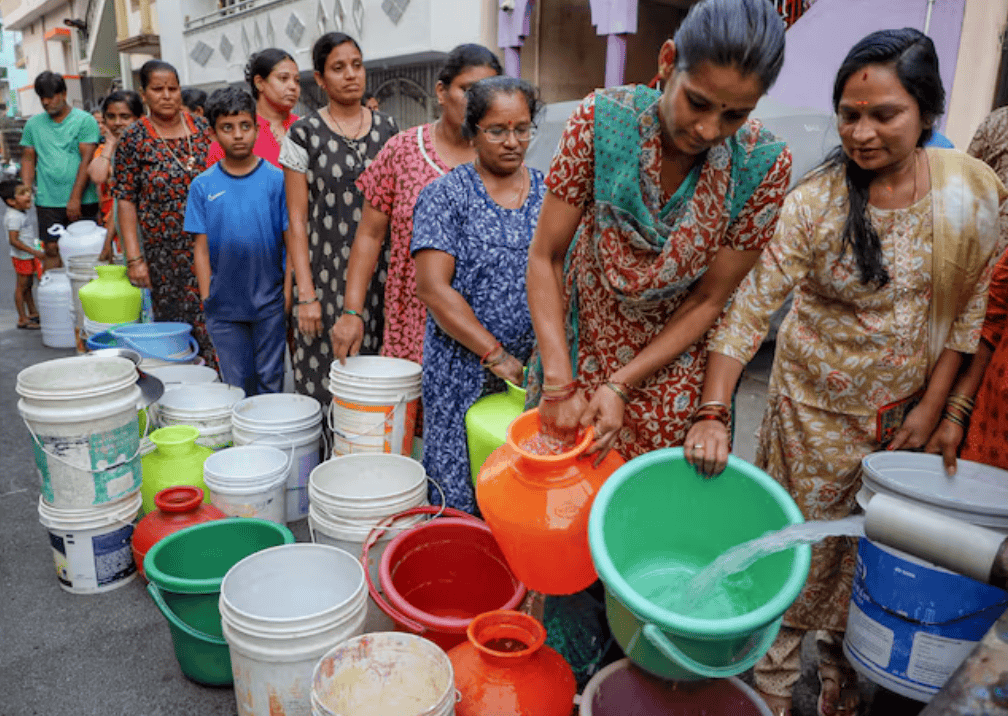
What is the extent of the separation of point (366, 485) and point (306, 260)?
3.71ft

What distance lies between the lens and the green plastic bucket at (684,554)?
128cm


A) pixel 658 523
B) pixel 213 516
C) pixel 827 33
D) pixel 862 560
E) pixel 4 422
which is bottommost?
pixel 4 422

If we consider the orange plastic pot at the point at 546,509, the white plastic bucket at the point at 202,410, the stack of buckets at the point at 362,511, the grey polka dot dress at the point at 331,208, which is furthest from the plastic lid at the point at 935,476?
the white plastic bucket at the point at 202,410

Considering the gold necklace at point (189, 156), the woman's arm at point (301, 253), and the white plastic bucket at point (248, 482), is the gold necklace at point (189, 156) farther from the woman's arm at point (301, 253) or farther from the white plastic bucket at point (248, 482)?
the white plastic bucket at point (248, 482)

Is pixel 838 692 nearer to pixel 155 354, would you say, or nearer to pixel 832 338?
pixel 832 338

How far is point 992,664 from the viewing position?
0.71 m

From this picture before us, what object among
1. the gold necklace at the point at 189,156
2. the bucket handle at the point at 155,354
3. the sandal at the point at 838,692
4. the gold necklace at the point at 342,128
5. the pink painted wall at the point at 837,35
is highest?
the pink painted wall at the point at 837,35

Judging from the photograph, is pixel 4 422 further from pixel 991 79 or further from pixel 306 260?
pixel 991 79

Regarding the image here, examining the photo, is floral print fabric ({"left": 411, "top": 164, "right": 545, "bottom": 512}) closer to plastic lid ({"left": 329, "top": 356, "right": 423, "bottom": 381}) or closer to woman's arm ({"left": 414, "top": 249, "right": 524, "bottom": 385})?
woman's arm ({"left": 414, "top": 249, "right": 524, "bottom": 385})

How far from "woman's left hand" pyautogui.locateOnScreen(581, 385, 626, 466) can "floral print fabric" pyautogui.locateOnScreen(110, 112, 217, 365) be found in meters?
3.26

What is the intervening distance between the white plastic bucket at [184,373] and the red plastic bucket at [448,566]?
1990 mm

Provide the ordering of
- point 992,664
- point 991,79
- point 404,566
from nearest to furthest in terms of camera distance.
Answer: point 992,664
point 404,566
point 991,79

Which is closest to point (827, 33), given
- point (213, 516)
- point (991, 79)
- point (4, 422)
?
point (991, 79)

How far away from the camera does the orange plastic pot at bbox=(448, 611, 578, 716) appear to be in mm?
1728
